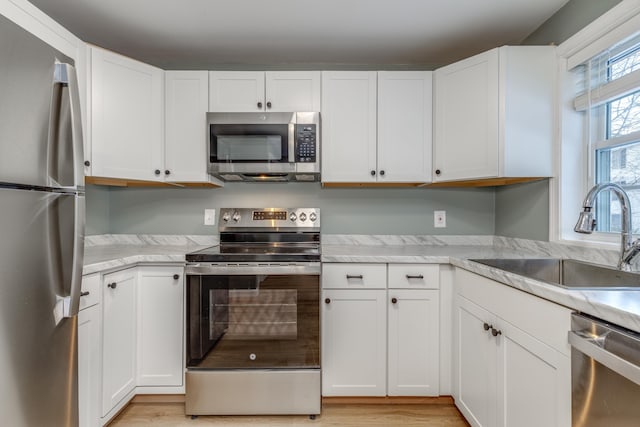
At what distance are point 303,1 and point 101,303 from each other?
191cm

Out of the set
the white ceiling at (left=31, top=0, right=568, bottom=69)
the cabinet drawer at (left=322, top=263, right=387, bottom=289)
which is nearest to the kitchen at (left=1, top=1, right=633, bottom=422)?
the cabinet drawer at (left=322, top=263, right=387, bottom=289)

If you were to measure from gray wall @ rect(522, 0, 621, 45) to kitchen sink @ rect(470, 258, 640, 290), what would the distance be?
1217mm

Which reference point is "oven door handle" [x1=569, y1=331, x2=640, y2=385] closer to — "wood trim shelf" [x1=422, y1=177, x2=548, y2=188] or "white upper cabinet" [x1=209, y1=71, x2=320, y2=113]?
"wood trim shelf" [x1=422, y1=177, x2=548, y2=188]

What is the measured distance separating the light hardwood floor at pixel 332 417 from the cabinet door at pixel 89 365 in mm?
312

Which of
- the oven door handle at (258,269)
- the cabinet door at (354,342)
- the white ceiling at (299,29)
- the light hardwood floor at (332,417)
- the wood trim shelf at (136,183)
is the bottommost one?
the light hardwood floor at (332,417)

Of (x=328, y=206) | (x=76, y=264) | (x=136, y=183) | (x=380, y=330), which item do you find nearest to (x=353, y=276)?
(x=380, y=330)

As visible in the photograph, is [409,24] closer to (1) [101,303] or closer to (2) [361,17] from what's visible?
(2) [361,17]

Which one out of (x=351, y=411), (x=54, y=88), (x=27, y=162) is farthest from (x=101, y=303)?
(x=351, y=411)

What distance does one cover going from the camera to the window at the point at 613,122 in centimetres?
143

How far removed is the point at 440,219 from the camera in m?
2.40

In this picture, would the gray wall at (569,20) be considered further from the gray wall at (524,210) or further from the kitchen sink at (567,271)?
the kitchen sink at (567,271)

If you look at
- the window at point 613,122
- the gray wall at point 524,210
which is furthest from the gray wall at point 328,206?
the window at point 613,122

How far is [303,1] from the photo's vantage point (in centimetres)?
170

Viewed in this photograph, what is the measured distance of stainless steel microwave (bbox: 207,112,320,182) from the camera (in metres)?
2.00
